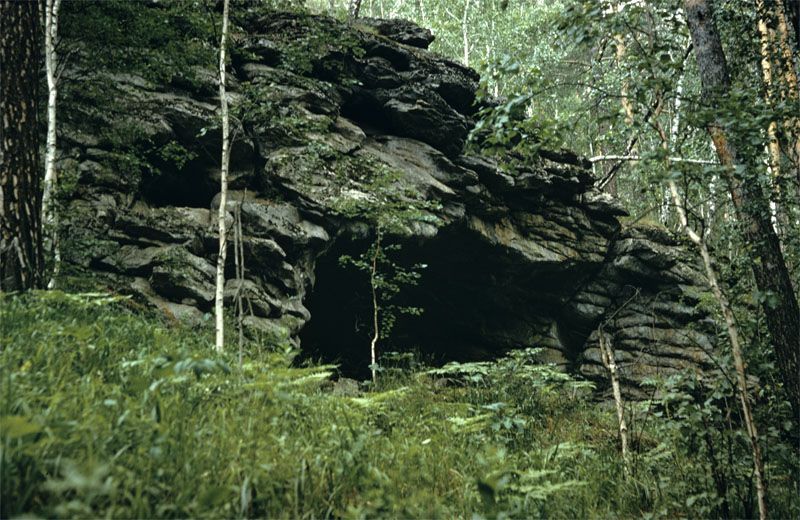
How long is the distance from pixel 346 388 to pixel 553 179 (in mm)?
10585

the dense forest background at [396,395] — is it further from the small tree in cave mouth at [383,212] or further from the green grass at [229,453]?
the small tree in cave mouth at [383,212]

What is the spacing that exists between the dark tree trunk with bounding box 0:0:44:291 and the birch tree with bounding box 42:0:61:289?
165cm

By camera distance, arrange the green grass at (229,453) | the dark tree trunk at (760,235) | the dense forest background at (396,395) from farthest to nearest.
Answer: the dark tree trunk at (760,235) → the dense forest background at (396,395) → the green grass at (229,453)

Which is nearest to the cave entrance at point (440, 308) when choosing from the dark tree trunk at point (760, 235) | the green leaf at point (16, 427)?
the dark tree trunk at point (760, 235)

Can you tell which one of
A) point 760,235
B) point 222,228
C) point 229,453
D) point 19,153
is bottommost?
point 229,453

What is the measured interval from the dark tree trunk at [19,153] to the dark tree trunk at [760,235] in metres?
8.40

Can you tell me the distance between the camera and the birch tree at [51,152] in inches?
304

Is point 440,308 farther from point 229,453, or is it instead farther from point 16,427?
point 16,427

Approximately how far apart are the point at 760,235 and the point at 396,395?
20.1 ft

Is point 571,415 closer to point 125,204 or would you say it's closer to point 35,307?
point 35,307

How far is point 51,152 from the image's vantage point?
8.05 meters

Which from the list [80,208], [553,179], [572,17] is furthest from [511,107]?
[553,179]

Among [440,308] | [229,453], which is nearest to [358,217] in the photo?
[440,308]

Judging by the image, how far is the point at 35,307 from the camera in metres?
4.67
